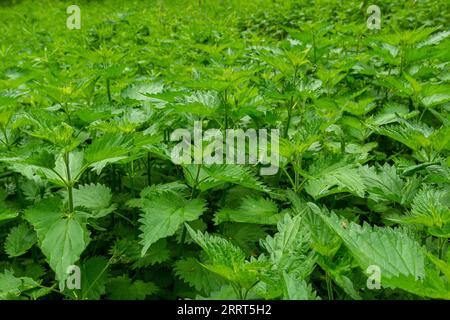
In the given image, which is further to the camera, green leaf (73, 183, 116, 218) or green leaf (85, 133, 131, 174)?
green leaf (73, 183, 116, 218)

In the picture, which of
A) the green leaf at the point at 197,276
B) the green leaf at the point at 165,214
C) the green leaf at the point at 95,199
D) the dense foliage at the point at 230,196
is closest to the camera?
the dense foliage at the point at 230,196

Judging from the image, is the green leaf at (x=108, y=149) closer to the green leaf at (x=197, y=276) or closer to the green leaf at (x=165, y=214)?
the green leaf at (x=165, y=214)

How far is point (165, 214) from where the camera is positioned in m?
1.51

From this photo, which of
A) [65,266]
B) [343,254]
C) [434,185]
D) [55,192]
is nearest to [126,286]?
[65,266]

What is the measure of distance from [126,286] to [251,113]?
0.88 meters

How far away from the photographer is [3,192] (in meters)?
1.88

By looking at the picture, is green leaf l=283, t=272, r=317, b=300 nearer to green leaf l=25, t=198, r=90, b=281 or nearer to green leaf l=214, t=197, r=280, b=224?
green leaf l=214, t=197, r=280, b=224

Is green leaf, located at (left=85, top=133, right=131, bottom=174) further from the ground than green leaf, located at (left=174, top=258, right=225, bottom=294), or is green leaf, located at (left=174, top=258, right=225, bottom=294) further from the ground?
green leaf, located at (left=85, top=133, right=131, bottom=174)

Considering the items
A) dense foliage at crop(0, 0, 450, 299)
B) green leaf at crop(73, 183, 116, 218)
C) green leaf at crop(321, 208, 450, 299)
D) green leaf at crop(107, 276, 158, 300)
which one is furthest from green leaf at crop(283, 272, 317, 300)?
green leaf at crop(73, 183, 116, 218)

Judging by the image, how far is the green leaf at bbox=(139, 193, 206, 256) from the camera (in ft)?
4.72

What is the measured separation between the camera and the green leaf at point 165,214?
1438 mm

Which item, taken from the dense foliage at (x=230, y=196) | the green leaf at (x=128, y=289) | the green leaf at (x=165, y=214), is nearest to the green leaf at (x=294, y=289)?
the dense foliage at (x=230, y=196)

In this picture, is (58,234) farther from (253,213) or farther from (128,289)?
(253,213)

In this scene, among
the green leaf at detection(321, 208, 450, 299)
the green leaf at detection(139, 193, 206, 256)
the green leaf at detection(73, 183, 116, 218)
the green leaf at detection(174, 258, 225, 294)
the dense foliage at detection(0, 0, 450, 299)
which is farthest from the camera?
the green leaf at detection(73, 183, 116, 218)
